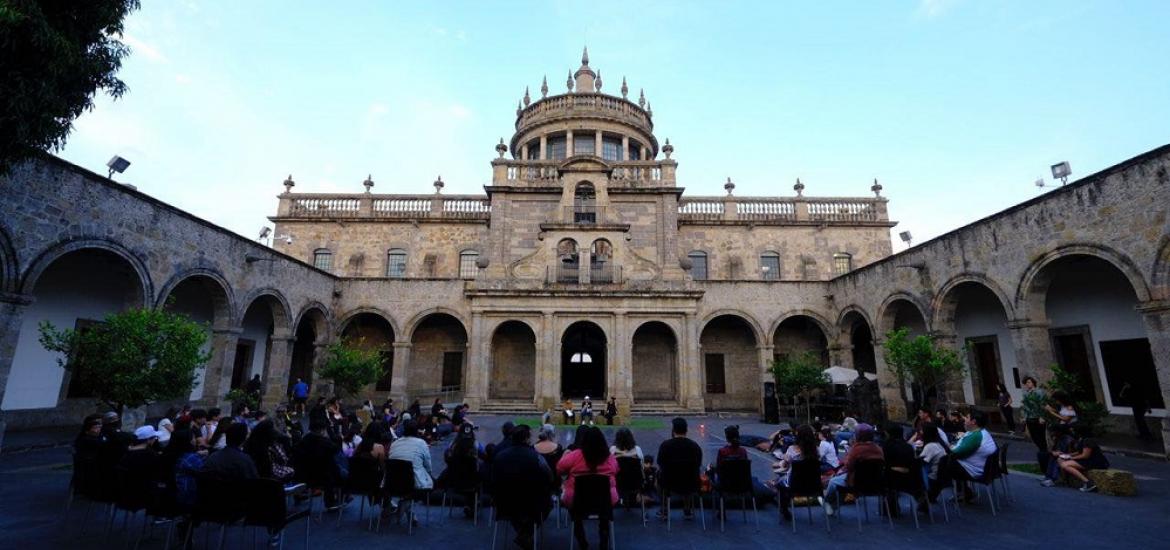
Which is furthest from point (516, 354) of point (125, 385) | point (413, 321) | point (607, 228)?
point (125, 385)

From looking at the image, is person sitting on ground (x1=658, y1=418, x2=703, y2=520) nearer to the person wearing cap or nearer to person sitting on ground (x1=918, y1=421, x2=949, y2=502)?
the person wearing cap

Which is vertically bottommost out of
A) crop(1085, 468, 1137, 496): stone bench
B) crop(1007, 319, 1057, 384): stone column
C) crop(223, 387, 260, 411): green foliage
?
crop(1085, 468, 1137, 496): stone bench

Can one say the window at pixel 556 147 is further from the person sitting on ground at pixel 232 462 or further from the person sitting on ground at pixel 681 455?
the person sitting on ground at pixel 232 462

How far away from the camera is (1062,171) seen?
46.6 feet

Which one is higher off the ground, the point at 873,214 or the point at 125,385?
the point at 873,214

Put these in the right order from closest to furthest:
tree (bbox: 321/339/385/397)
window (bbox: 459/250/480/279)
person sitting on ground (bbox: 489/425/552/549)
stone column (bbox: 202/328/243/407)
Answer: person sitting on ground (bbox: 489/425/552/549) < stone column (bbox: 202/328/243/407) < tree (bbox: 321/339/385/397) < window (bbox: 459/250/480/279)

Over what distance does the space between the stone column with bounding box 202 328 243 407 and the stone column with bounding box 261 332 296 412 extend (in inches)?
109

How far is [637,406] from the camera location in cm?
2167

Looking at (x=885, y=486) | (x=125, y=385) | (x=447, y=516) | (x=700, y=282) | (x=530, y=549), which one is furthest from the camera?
(x=700, y=282)

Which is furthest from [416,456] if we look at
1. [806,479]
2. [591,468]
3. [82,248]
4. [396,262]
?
[396,262]

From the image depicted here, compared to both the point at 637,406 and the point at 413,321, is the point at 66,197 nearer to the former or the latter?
the point at 413,321

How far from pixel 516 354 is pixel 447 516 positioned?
677 inches

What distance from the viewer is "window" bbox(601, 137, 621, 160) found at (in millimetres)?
30625

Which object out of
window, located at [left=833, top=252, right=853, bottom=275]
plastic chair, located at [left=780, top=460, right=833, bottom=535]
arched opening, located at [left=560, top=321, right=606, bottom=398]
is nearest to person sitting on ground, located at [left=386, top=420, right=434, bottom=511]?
plastic chair, located at [left=780, top=460, right=833, bottom=535]
